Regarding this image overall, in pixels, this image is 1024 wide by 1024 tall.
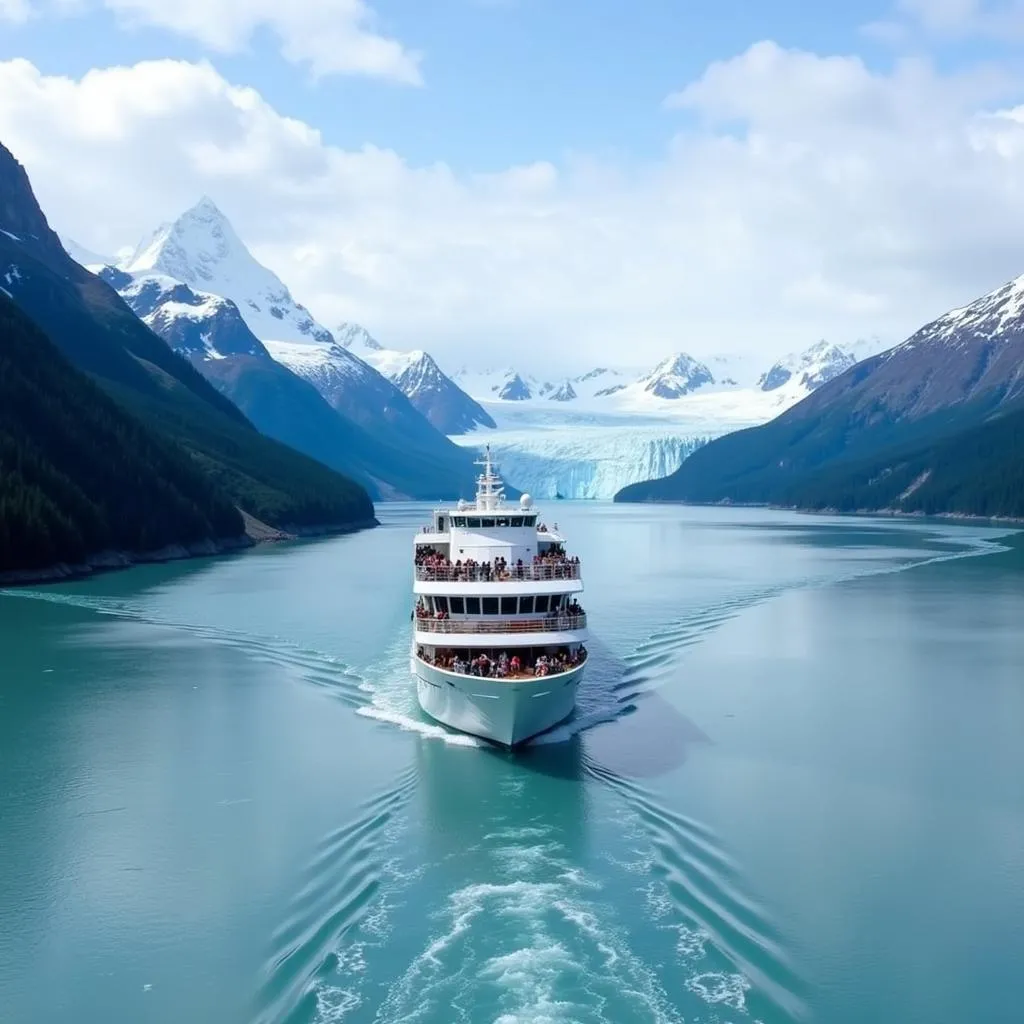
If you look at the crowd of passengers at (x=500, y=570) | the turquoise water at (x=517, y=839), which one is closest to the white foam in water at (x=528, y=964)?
the turquoise water at (x=517, y=839)

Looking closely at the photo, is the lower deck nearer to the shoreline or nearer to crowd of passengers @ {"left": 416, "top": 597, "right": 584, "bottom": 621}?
crowd of passengers @ {"left": 416, "top": 597, "right": 584, "bottom": 621}

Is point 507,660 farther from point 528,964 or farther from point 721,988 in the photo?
point 721,988

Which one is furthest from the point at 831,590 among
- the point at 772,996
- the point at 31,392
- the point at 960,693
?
the point at 31,392

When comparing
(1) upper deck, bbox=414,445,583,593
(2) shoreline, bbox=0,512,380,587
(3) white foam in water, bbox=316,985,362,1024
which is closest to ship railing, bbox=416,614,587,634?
(1) upper deck, bbox=414,445,583,593

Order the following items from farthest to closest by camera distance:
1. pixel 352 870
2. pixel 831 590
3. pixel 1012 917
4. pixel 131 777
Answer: pixel 831 590, pixel 131 777, pixel 352 870, pixel 1012 917

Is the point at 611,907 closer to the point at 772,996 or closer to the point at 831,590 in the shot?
the point at 772,996

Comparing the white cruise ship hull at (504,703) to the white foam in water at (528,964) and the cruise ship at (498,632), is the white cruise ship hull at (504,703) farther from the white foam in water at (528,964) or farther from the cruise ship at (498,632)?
the white foam in water at (528,964)

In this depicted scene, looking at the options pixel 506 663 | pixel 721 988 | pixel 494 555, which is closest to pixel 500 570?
pixel 494 555
